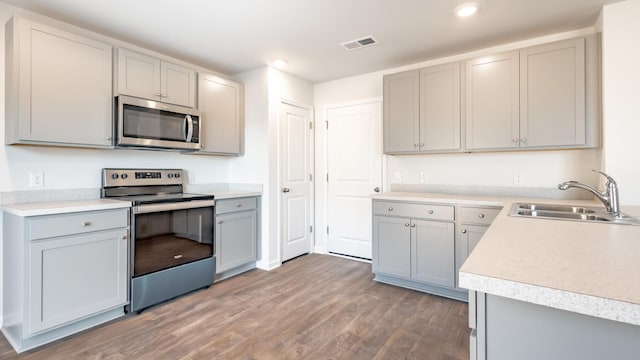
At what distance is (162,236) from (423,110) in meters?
2.73

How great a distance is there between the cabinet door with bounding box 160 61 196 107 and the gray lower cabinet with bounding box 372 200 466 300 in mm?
2197

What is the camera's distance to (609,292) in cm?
64

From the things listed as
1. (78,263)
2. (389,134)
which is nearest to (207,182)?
(78,263)

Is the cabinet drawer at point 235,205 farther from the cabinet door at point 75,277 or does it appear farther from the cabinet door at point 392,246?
the cabinet door at point 392,246

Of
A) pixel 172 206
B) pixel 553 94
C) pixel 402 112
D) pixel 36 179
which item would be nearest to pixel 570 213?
pixel 553 94

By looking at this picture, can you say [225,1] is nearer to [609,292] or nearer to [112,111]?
[112,111]

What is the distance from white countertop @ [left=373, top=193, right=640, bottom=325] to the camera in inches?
24.8

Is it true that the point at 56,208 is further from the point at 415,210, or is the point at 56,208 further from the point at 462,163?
the point at 462,163

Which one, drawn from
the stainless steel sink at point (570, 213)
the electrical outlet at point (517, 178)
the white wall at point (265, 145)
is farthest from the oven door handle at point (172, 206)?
the electrical outlet at point (517, 178)

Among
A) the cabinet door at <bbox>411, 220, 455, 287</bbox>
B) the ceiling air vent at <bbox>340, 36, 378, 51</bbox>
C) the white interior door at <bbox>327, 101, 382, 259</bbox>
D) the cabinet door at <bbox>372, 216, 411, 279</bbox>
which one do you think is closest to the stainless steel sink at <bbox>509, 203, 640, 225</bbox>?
the cabinet door at <bbox>411, 220, 455, 287</bbox>

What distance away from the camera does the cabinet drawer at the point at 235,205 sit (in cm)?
314

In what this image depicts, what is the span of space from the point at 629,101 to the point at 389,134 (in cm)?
186

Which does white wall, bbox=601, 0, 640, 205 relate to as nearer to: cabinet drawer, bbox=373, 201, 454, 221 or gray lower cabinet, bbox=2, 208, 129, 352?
cabinet drawer, bbox=373, 201, 454, 221

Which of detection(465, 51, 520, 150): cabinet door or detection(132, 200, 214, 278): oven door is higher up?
detection(465, 51, 520, 150): cabinet door
